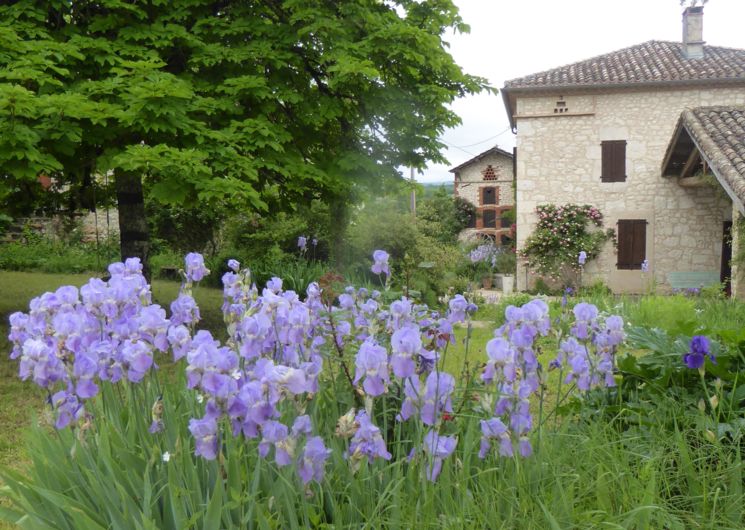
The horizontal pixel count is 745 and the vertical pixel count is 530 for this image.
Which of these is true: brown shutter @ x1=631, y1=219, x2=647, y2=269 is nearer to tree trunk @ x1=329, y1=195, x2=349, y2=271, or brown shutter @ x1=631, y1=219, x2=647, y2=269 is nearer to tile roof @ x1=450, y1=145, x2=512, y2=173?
tree trunk @ x1=329, y1=195, x2=349, y2=271

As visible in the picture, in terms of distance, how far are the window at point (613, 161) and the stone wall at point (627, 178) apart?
0.11 meters

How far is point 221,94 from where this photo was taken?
7219 mm

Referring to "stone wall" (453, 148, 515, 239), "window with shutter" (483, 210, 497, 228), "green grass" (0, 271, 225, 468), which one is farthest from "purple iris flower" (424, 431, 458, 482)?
"stone wall" (453, 148, 515, 239)

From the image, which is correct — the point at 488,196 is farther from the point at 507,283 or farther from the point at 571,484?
the point at 571,484

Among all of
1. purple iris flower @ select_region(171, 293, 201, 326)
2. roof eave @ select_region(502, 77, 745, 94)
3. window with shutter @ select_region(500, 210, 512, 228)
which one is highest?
roof eave @ select_region(502, 77, 745, 94)

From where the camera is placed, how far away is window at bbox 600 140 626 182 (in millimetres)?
16328

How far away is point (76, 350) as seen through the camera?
1963 mm

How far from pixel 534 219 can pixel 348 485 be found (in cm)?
1553

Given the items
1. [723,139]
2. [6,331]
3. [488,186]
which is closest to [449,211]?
[488,186]

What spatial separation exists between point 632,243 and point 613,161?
7.06 ft

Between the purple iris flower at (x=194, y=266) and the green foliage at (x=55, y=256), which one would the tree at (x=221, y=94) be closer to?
the purple iris flower at (x=194, y=266)

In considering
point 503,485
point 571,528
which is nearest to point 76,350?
point 503,485

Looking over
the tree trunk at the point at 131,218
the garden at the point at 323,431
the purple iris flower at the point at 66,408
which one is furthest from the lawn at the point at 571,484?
the tree trunk at the point at 131,218

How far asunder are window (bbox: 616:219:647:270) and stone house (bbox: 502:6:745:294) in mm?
25
